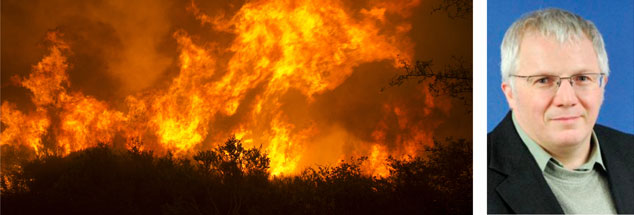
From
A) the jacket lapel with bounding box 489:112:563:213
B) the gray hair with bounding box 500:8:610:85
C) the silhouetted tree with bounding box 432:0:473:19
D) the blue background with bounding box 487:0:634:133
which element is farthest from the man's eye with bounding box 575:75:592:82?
the silhouetted tree with bounding box 432:0:473:19

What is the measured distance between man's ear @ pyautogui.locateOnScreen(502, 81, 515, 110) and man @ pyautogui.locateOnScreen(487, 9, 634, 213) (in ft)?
0.15

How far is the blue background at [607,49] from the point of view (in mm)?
2998

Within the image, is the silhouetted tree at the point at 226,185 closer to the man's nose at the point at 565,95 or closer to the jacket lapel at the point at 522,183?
the jacket lapel at the point at 522,183

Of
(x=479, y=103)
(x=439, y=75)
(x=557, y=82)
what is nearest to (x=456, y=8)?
(x=439, y=75)

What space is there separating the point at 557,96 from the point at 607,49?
1.55 ft

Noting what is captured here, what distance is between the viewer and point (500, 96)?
10.0 ft

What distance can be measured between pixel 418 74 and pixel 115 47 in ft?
6.26

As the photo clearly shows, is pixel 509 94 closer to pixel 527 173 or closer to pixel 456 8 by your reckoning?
pixel 527 173

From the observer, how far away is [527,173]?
9.02 ft

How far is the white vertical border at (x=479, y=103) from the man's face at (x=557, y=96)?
0.25 meters

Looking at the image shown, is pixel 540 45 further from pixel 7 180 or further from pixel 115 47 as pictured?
pixel 7 180

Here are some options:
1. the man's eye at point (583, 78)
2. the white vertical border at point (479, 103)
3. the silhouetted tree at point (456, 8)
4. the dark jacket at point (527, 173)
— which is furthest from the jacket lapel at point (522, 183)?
the silhouetted tree at point (456, 8)

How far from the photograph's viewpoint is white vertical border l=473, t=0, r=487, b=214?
118 inches

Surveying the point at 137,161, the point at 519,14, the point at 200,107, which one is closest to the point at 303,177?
the point at 200,107
